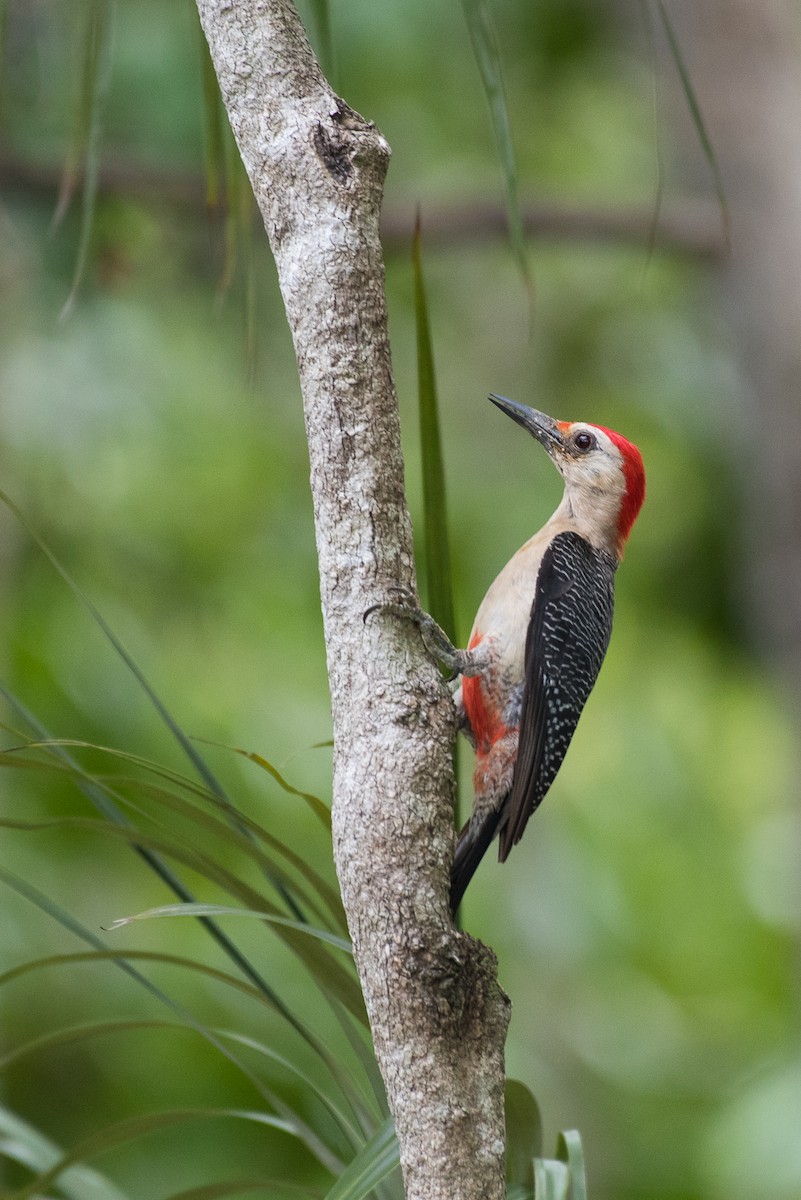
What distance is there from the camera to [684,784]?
445cm

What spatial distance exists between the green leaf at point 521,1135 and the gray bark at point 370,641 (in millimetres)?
175

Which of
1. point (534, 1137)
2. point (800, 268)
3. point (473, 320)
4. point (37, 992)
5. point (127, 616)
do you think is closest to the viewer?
point (534, 1137)

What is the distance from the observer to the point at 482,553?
4.39 metres

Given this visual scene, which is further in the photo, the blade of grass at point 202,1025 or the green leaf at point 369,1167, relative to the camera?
the blade of grass at point 202,1025

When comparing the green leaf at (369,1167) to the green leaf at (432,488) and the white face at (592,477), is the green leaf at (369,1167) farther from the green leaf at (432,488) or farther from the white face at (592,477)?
the white face at (592,477)

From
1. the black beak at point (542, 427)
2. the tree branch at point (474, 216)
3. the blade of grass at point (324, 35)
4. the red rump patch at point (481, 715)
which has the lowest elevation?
the red rump patch at point (481, 715)

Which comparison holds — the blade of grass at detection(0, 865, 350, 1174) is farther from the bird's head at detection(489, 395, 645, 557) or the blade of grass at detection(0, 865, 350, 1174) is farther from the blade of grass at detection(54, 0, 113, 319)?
the bird's head at detection(489, 395, 645, 557)

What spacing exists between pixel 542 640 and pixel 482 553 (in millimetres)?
2750

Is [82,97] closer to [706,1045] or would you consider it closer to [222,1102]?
[222,1102]

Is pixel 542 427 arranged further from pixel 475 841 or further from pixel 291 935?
pixel 291 935

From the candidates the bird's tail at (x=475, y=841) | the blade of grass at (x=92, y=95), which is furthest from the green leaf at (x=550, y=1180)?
the blade of grass at (x=92, y=95)

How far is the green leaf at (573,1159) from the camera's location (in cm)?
109

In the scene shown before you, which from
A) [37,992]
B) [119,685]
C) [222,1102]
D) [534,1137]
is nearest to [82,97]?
[534,1137]

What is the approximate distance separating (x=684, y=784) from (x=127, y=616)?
2070mm
